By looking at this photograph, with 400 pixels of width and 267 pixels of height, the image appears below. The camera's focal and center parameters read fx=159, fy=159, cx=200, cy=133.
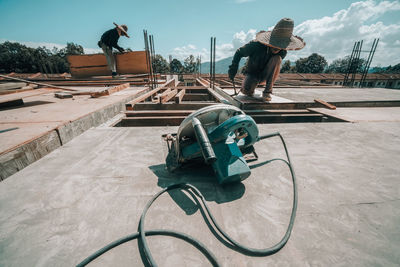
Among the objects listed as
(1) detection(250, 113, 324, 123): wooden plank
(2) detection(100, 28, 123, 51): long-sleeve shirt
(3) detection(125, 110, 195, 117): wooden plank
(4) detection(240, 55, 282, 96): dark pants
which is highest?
(2) detection(100, 28, 123, 51): long-sleeve shirt

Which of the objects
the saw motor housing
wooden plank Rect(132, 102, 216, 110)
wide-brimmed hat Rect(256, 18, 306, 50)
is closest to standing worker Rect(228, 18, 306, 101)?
wide-brimmed hat Rect(256, 18, 306, 50)

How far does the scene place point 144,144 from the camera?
2.48 metres

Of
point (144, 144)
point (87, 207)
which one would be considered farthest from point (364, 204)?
point (144, 144)

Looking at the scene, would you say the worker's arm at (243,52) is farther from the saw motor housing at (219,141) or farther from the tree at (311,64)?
the tree at (311,64)

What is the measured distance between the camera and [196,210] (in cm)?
137

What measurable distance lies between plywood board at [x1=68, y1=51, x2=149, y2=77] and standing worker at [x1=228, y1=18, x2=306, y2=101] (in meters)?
8.61

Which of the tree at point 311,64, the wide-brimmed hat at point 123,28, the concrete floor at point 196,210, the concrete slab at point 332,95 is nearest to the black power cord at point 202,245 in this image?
the concrete floor at point 196,210

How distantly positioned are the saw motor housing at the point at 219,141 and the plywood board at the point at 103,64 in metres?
10.7

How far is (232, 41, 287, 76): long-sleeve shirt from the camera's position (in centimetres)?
378

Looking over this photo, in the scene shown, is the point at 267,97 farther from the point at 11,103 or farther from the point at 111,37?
the point at 111,37

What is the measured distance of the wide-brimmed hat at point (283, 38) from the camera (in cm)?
334

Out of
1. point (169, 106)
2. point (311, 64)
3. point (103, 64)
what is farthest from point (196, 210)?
point (311, 64)

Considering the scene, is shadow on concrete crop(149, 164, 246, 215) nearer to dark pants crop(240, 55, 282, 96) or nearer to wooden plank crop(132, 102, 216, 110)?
wooden plank crop(132, 102, 216, 110)

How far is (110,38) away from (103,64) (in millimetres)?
3833
